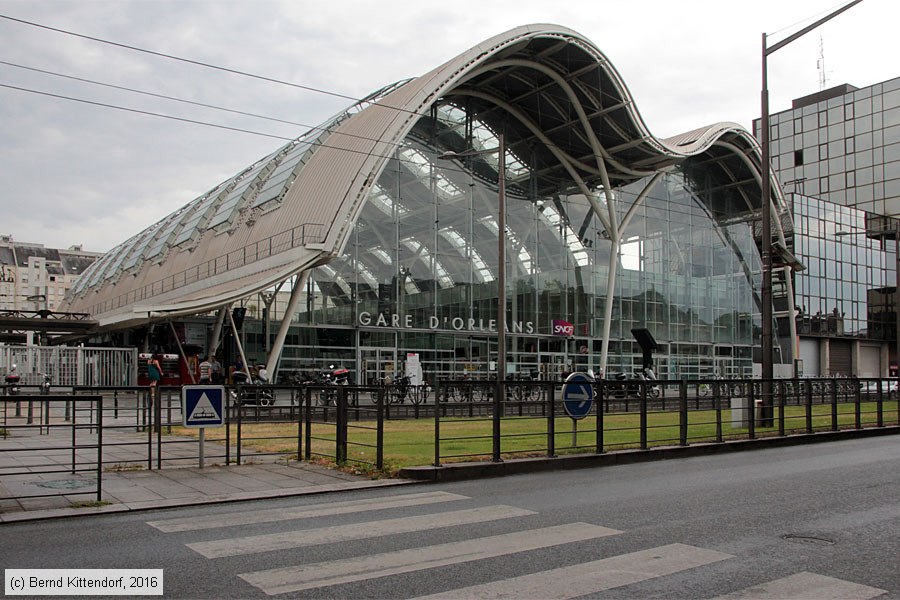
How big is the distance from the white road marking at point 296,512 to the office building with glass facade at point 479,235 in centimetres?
2216

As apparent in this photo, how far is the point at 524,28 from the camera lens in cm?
3688

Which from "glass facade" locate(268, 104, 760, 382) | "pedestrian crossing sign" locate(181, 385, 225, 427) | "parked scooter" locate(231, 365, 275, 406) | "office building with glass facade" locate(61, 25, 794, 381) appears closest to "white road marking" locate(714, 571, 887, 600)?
"pedestrian crossing sign" locate(181, 385, 225, 427)

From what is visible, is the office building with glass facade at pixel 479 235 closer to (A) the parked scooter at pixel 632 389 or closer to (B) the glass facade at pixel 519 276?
(B) the glass facade at pixel 519 276

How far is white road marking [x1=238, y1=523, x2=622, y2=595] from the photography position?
19.9 ft

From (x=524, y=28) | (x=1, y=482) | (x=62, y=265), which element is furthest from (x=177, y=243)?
(x=62, y=265)

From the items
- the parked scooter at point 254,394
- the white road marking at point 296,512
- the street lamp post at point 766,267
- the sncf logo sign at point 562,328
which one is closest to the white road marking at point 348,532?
the white road marking at point 296,512

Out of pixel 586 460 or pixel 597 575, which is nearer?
pixel 597 575

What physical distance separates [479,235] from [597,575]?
36579 mm

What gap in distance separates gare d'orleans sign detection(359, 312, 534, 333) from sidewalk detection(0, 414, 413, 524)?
24.4m

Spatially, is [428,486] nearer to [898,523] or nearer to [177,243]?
[898,523]

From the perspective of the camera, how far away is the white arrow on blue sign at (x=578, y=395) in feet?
46.1

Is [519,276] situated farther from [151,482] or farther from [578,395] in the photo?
[151,482]

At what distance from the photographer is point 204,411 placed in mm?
12234

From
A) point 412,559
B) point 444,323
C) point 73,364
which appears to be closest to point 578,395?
point 412,559
